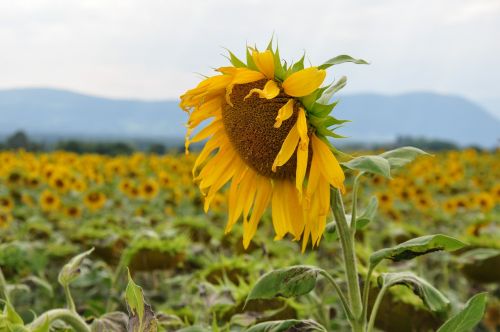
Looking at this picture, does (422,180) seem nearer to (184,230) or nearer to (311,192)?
(184,230)

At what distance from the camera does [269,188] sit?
4.09 feet

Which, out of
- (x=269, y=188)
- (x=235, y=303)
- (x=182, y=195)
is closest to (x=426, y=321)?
(x=235, y=303)

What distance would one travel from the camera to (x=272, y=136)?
113 cm

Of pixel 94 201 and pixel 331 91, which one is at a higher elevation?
pixel 331 91

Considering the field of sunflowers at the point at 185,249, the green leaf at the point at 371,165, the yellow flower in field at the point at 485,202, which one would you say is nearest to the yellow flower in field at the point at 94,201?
the field of sunflowers at the point at 185,249

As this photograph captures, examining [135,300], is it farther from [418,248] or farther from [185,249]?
[185,249]

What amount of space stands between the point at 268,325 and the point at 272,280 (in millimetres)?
71

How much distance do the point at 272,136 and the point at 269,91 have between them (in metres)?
0.10

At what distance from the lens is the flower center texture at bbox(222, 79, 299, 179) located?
3.70 feet

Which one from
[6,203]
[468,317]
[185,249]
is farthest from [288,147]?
[6,203]

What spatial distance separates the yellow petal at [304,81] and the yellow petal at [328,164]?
84mm

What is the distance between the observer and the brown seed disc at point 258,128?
113 centimetres

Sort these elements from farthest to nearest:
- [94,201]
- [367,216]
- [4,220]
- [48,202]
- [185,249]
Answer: [94,201]
[48,202]
[4,220]
[185,249]
[367,216]

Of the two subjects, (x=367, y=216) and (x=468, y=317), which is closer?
(x=468, y=317)
